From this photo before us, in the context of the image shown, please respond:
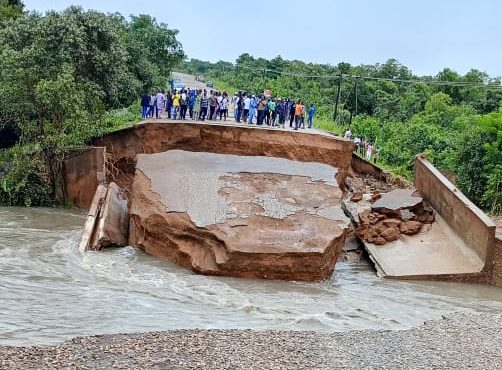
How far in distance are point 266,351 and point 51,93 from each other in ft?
51.4

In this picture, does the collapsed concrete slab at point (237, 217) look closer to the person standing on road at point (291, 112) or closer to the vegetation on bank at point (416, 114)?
the person standing on road at point (291, 112)

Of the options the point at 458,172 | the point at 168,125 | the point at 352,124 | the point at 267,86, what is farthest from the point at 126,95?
the point at 267,86

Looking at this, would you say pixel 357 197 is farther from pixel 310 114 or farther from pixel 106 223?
pixel 106 223

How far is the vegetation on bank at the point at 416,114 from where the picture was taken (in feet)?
78.6

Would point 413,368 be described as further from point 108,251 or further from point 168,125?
point 168,125

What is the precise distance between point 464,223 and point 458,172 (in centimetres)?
803

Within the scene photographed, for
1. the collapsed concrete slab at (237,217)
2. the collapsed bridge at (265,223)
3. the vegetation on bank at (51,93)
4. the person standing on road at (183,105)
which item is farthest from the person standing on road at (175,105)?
the collapsed concrete slab at (237,217)

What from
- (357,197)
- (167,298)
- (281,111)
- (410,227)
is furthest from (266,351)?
(281,111)

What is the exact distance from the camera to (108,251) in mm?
16375

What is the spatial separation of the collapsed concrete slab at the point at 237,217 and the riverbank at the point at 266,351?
404 cm

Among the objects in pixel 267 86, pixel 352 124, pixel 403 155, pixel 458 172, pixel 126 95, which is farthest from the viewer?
pixel 267 86

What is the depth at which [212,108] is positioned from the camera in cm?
2592

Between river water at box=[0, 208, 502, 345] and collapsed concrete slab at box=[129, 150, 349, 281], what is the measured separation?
1.37ft

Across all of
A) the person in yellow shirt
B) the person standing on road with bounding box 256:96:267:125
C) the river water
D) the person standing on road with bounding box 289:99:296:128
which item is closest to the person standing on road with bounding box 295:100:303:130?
the person standing on road with bounding box 289:99:296:128
